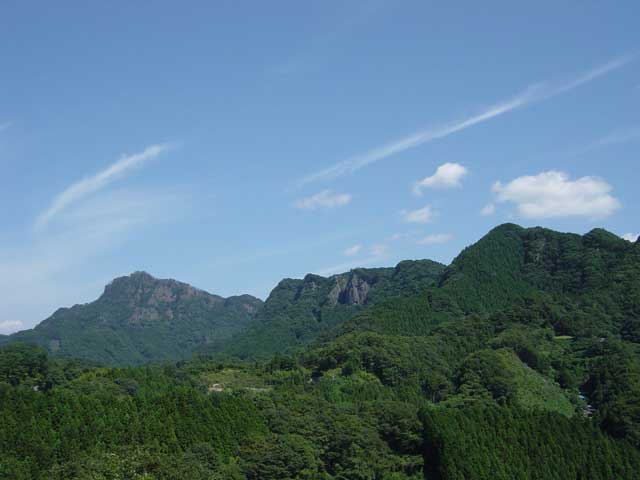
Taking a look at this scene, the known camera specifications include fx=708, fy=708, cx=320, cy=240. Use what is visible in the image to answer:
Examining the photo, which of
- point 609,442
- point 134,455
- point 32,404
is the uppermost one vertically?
point 32,404

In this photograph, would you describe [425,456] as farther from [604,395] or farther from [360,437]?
[604,395]

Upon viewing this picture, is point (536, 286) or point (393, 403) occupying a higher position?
point (536, 286)

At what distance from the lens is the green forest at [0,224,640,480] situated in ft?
164

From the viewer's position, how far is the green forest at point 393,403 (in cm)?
5001

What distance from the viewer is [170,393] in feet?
201

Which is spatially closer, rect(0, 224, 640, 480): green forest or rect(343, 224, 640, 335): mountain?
rect(0, 224, 640, 480): green forest

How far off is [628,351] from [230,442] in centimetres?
5125

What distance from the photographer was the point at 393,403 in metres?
60.9

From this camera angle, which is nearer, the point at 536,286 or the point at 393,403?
the point at 393,403

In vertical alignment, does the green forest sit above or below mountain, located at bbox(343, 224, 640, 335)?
below

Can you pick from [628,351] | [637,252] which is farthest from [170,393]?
[637,252]

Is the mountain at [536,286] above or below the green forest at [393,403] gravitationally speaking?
above

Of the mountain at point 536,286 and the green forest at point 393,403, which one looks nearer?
the green forest at point 393,403

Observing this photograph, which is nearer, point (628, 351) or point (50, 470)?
point (50, 470)
